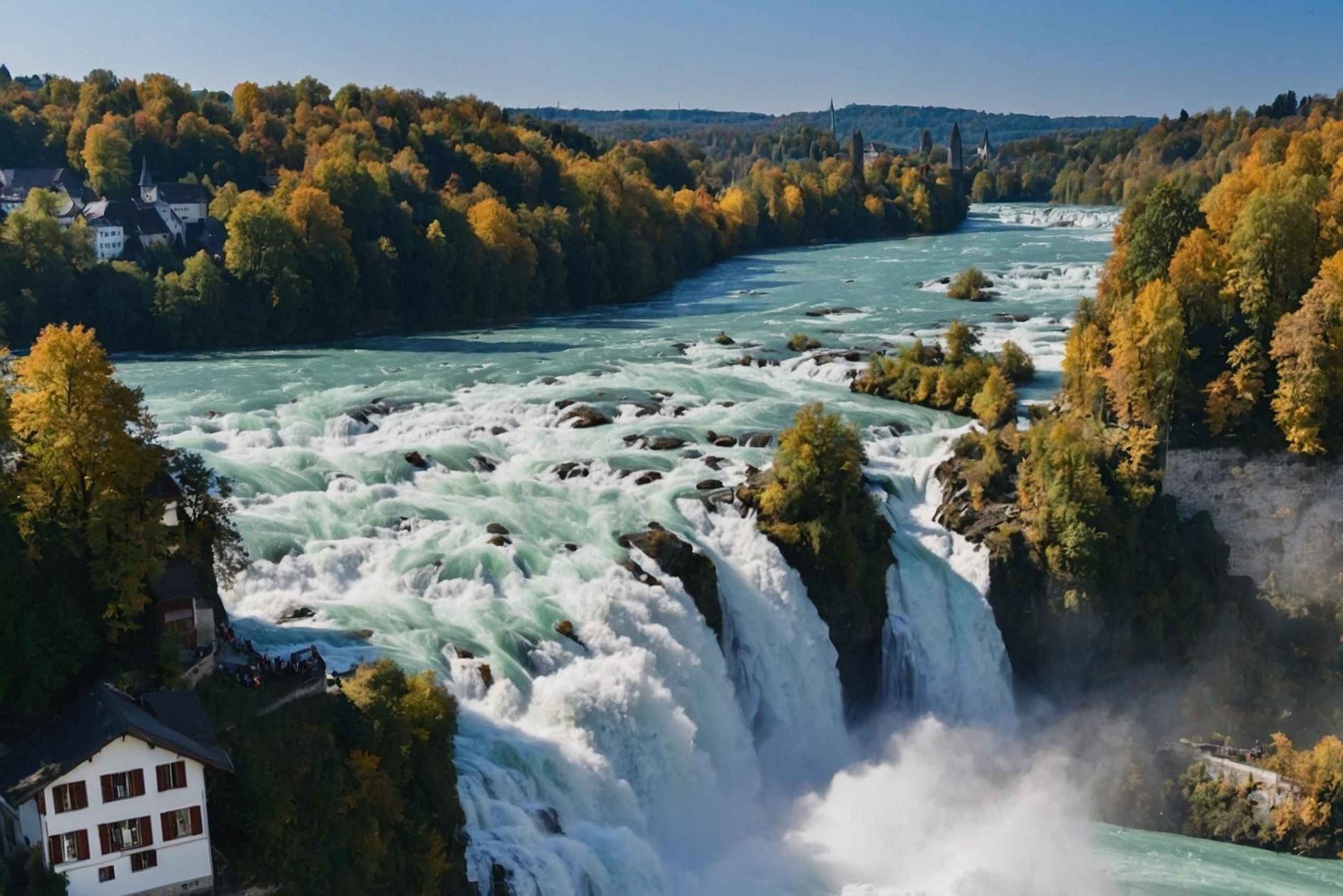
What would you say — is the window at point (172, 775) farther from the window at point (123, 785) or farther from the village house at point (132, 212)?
the village house at point (132, 212)

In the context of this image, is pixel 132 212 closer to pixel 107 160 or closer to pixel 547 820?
pixel 107 160

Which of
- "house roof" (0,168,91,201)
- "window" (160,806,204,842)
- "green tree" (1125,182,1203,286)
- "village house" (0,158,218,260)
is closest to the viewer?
"window" (160,806,204,842)

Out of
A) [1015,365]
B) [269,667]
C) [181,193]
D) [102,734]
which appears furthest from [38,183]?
[102,734]

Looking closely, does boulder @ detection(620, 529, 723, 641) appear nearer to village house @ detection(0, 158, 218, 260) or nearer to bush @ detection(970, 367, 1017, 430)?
bush @ detection(970, 367, 1017, 430)

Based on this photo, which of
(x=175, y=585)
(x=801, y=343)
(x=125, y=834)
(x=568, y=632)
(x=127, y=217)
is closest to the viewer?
(x=125, y=834)

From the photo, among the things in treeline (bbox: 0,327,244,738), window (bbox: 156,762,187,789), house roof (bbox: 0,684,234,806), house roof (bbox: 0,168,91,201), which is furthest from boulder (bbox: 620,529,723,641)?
house roof (bbox: 0,168,91,201)

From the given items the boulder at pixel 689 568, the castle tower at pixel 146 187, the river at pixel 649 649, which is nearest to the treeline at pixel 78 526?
the river at pixel 649 649
